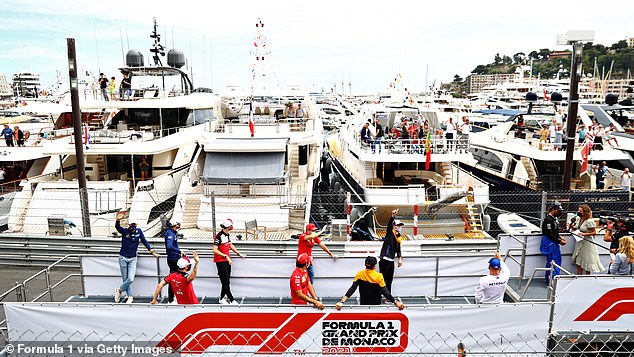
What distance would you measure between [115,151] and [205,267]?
885 cm

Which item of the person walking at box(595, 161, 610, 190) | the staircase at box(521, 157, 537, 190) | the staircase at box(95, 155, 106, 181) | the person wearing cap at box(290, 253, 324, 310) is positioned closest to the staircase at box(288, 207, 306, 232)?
the person wearing cap at box(290, 253, 324, 310)

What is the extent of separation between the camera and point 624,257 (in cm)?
603

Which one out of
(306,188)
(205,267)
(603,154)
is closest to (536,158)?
(603,154)

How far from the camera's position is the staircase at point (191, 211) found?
12.4 m

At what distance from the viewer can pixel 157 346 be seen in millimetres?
4734

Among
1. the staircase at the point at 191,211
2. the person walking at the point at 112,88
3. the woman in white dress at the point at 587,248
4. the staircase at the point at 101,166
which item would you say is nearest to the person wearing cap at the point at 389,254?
the woman in white dress at the point at 587,248

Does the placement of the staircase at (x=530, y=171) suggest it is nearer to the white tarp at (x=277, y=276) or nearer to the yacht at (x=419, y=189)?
the yacht at (x=419, y=189)

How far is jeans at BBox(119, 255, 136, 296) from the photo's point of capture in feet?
22.1

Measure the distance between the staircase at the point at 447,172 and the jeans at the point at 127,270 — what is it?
33.3 ft

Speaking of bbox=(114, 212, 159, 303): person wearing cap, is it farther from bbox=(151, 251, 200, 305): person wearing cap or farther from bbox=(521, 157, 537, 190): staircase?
bbox=(521, 157, 537, 190): staircase

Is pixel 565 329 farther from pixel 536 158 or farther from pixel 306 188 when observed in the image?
pixel 536 158

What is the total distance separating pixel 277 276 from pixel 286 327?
229cm

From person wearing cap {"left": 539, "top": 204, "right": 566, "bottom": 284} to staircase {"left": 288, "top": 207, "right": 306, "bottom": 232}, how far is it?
21.3ft

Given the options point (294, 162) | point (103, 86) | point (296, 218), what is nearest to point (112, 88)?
point (103, 86)
